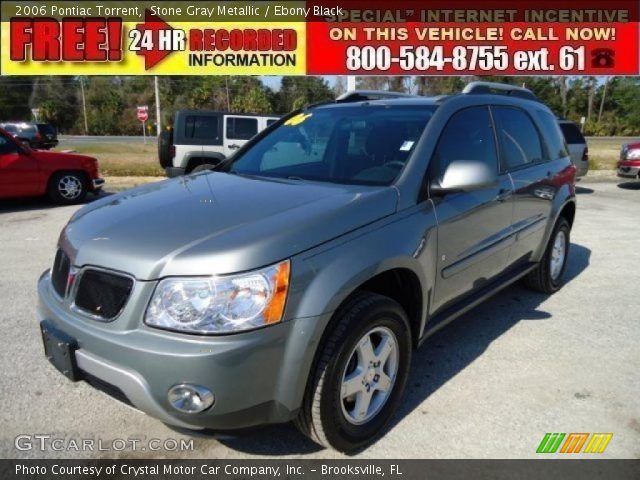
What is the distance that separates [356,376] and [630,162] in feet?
41.4

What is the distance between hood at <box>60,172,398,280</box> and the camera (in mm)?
2107

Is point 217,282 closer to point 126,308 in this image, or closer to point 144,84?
point 126,308

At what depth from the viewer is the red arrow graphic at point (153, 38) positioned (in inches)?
699

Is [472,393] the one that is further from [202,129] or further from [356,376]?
[202,129]

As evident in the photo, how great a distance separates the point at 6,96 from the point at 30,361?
7703 cm

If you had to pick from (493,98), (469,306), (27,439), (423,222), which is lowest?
(27,439)

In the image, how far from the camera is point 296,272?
2152 mm

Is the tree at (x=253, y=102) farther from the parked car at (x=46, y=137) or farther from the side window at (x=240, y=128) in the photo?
the side window at (x=240, y=128)

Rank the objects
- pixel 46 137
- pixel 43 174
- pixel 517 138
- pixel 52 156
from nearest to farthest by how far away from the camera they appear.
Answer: pixel 517 138 → pixel 43 174 → pixel 52 156 → pixel 46 137

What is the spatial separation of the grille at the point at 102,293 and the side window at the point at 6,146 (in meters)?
8.57

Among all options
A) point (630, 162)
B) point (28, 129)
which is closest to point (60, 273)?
point (630, 162)

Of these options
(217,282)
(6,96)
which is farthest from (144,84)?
(217,282)

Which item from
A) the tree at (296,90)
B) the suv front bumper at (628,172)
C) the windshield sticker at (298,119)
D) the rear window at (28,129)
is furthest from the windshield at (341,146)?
the tree at (296,90)

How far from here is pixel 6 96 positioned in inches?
2640
